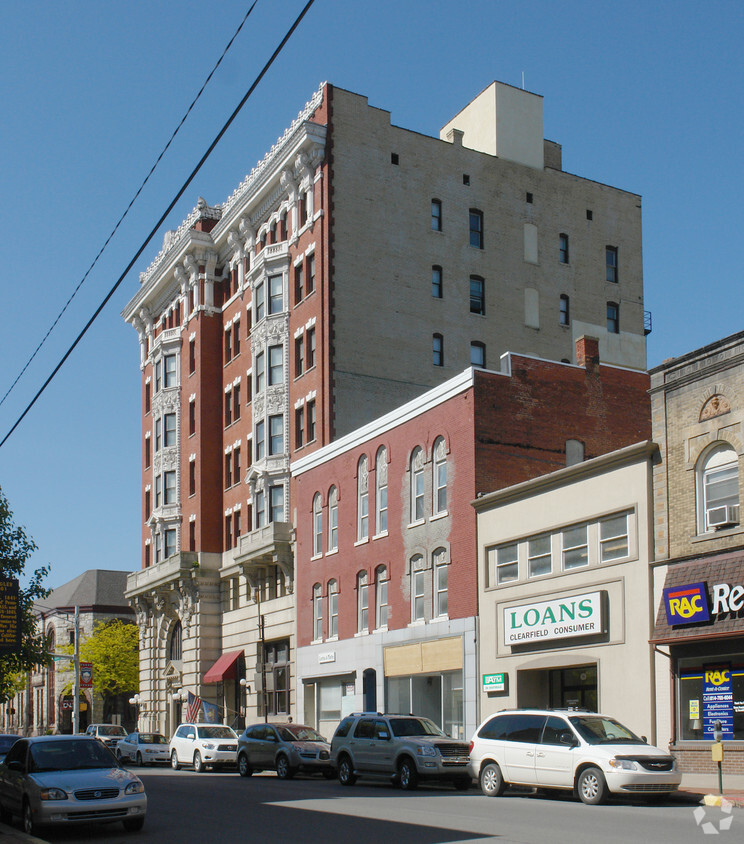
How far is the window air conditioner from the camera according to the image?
27062mm

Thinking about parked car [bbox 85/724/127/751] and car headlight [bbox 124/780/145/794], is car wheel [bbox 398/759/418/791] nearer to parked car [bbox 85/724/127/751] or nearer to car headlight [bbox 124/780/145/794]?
car headlight [bbox 124/780/145/794]

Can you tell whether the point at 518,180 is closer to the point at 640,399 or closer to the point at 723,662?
the point at 640,399

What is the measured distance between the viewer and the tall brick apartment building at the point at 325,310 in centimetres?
4984

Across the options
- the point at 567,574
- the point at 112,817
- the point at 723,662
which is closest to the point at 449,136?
the point at 567,574

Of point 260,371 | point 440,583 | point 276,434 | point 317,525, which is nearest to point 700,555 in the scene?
point 440,583

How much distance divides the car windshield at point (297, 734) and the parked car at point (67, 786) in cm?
1428

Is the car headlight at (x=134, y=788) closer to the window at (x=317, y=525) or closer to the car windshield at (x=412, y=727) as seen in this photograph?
the car windshield at (x=412, y=727)

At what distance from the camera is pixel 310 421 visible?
165 ft

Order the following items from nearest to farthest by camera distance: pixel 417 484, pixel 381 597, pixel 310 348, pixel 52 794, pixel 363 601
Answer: pixel 52 794
pixel 417 484
pixel 381 597
pixel 363 601
pixel 310 348

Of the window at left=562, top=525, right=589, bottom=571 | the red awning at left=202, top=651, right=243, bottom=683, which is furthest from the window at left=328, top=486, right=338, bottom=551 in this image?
the window at left=562, top=525, right=589, bottom=571

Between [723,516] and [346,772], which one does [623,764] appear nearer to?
[723,516]

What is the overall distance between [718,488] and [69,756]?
16.2 metres

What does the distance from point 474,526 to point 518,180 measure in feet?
80.0

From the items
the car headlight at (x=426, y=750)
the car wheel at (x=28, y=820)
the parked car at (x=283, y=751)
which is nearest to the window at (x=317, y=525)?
the parked car at (x=283, y=751)
